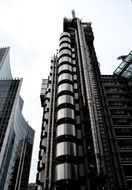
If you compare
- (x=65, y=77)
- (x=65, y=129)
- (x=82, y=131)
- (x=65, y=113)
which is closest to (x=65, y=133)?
(x=65, y=129)

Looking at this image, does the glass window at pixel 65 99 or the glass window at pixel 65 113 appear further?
the glass window at pixel 65 99

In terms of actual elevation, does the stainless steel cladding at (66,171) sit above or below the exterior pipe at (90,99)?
below

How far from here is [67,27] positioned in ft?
248

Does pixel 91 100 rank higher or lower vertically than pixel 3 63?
lower

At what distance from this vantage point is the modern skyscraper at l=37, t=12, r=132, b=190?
34094 mm

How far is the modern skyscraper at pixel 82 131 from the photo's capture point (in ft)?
112

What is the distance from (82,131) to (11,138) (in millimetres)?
119886

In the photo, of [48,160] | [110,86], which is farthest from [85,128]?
[110,86]

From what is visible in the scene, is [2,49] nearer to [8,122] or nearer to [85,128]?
[8,122]

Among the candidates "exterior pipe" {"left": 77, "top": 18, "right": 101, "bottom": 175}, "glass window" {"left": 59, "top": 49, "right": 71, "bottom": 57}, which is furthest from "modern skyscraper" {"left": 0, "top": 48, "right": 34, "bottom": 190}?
"exterior pipe" {"left": 77, "top": 18, "right": 101, "bottom": 175}

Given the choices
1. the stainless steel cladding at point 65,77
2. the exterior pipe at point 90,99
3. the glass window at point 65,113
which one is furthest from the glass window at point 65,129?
the stainless steel cladding at point 65,77

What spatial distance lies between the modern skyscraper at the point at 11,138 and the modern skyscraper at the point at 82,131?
7470cm

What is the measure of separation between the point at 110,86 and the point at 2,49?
149 meters

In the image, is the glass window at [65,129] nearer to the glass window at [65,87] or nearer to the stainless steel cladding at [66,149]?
the stainless steel cladding at [66,149]
